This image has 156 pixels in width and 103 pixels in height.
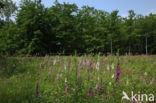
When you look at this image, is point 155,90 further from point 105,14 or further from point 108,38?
point 105,14

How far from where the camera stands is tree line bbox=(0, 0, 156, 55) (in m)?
28.2

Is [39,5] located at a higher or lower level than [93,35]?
higher

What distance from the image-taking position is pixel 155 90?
14.2 feet

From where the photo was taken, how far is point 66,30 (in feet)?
110

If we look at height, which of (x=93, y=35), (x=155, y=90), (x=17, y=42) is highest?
(x=93, y=35)

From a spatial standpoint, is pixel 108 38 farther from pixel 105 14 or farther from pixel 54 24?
pixel 54 24

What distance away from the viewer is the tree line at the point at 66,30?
28167 mm

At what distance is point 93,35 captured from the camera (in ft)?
124

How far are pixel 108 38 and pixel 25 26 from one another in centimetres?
2005

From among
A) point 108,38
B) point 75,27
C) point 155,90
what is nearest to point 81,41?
point 75,27

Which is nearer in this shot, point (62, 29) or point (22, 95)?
point (22, 95)

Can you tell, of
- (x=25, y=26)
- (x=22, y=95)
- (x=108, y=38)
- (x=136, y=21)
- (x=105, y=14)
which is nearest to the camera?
(x=22, y=95)

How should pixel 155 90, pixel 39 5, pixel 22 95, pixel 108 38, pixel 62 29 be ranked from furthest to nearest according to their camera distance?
pixel 108 38 → pixel 62 29 → pixel 39 5 → pixel 155 90 → pixel 22 95

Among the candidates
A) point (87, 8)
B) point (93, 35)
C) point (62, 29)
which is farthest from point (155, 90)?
point (87, 8)
